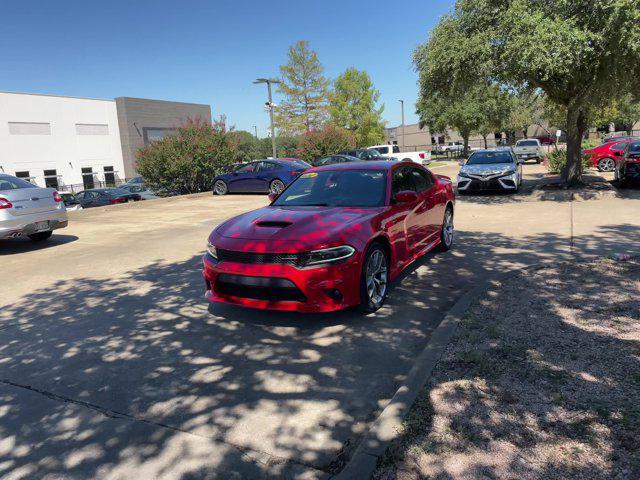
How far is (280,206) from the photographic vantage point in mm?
5906

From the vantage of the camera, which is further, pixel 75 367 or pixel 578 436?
pixel 75 367

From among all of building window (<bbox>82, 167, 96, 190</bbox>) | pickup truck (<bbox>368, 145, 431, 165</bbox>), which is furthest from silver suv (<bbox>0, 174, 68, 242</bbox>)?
building window (<bbox>82, 167, 96, 190</bbox>)

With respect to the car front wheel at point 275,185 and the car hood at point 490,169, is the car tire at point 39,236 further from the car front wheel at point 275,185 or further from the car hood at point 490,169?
the car hood at point 490,169

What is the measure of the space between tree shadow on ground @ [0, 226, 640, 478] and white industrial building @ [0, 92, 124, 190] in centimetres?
3830

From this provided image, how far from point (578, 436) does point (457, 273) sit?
3779 mm

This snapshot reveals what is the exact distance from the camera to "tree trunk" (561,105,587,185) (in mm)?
13672

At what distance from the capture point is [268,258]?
4.48 m

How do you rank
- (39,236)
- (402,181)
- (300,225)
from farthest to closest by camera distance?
(39,236)
(402,181)
(300,225)

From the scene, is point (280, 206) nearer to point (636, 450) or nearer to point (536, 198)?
point (636, 450)

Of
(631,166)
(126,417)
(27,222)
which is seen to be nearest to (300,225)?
(126,417)

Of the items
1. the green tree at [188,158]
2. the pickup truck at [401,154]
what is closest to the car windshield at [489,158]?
the green tree at [188,158]

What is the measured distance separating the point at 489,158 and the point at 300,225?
42.4ft

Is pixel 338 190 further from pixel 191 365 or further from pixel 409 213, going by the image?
pixel 191 365

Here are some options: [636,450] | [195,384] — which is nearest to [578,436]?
[636,450]
